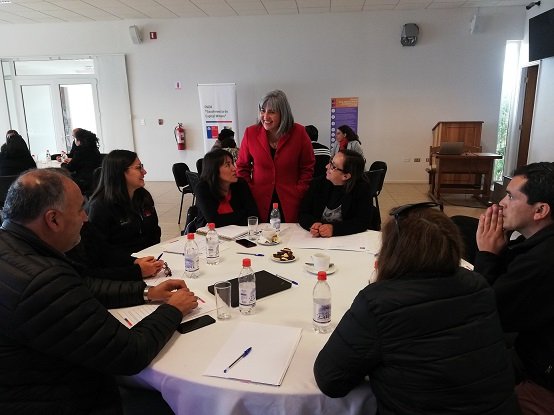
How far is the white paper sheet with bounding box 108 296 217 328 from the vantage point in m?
1.57

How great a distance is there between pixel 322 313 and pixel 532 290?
74cm

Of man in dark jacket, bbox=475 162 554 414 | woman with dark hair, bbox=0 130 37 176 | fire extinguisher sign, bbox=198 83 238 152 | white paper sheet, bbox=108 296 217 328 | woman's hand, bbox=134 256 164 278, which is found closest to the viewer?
man in dark jacket, bbox=475 162 554 414

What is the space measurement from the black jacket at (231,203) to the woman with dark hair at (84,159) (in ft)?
11.2

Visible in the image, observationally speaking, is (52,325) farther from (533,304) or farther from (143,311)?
(533,304)

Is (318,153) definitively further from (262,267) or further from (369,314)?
(369,314)

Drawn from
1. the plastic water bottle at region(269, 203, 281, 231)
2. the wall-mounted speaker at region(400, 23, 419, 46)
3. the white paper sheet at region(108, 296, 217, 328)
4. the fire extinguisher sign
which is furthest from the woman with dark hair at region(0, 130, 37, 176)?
the wall-mounted speaker at region(400, 23, 419, 46)

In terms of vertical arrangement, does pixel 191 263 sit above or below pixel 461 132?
below

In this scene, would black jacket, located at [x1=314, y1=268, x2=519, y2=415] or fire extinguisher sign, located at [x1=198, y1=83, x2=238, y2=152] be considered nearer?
black jacket, located at [x1=314, y1=268, x2=519, y2=415]

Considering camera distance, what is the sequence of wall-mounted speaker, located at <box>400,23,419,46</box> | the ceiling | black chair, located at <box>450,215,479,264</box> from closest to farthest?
black chair, located at <box>450,215,479,264</box>, the ceiling, wall-mounted speaker, located at <box>400,23,419,46</box>

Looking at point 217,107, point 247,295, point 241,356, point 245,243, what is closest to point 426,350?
point 241,356

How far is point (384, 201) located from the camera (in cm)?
701

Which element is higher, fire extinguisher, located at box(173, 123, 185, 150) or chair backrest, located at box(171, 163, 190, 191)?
fire extinguisher, located at box(173, 123, 185, 150)

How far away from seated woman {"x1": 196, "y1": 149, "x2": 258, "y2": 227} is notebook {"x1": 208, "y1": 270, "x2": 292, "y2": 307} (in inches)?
40.8

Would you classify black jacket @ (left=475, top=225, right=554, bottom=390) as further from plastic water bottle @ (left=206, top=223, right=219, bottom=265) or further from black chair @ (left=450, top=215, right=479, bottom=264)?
plastic water bottle @ (left=206, top=223, right=219, bottom=265)
